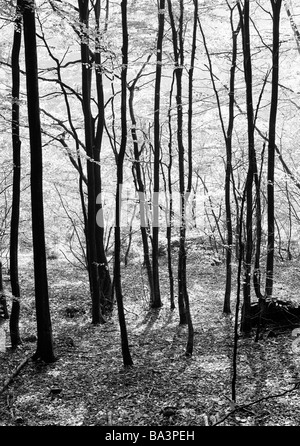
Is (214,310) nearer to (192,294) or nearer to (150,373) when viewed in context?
(192,294)

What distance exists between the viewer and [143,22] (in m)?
9.78

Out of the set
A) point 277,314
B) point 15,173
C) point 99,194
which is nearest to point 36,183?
point 15,173

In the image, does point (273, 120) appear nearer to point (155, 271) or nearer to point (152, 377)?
point (152, 377)

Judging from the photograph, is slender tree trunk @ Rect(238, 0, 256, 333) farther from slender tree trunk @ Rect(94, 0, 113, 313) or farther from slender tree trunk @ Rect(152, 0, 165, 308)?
slender tree trunk @ Rect(94, 0, 113, 313)

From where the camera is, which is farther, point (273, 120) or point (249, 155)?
point (273, 120)

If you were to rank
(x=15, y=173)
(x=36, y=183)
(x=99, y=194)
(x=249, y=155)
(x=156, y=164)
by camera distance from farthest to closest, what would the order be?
(x=99, y=194) → (x=156, y=164) → (x=15, y=173) → (x=36, y=183) → (x=249, y=155)

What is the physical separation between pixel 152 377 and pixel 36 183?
3632 mm

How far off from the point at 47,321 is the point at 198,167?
32.8 ft

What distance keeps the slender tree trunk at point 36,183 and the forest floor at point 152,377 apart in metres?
0.53

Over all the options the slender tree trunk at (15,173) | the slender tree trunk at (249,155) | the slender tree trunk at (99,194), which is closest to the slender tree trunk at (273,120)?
the slender tree trunk at (249,155)

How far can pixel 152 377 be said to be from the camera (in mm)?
6715

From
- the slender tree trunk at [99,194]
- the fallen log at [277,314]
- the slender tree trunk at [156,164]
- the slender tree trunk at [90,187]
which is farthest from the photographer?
the slender tree trunk at [99,194]

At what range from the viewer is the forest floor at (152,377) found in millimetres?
5258

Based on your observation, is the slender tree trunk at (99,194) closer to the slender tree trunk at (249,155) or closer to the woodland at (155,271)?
the woodland at (155,271)
